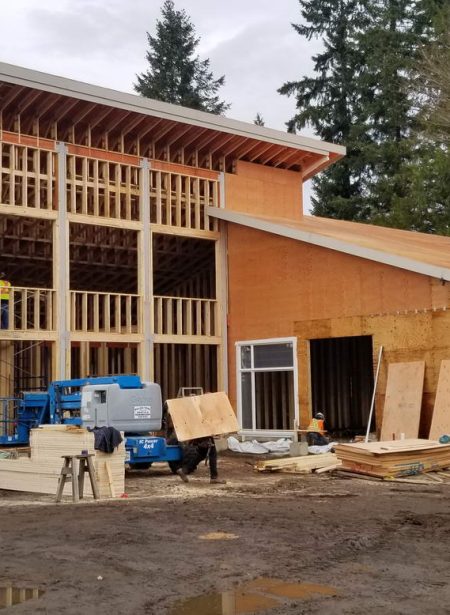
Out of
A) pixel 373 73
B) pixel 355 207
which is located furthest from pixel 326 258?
pixel 373 73

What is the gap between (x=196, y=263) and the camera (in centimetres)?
2505

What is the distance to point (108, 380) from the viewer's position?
15.7 meters

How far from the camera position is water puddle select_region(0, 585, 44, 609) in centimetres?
680

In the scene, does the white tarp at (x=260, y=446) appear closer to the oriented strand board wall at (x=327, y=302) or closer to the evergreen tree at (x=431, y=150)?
the oriented strand board wall at (x=327, y=302)

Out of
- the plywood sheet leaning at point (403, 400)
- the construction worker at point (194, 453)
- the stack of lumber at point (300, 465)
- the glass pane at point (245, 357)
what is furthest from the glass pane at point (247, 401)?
the construction worker at point (194, 453)

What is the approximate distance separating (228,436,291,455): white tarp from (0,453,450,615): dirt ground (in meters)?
6.37

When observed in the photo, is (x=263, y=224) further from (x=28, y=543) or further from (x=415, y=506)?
(x=28, y=543)

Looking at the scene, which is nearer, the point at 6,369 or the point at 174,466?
the point at 174,466

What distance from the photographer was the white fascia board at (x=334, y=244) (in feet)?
58.7

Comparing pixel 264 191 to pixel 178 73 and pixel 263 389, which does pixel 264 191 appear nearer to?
pixel 263 389

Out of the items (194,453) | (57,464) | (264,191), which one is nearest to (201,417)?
(194,453)

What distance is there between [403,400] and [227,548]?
32.8ft

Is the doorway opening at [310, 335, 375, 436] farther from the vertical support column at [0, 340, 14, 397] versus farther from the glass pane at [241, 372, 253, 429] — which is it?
the vertical support column at [0, 340, 14, 397]

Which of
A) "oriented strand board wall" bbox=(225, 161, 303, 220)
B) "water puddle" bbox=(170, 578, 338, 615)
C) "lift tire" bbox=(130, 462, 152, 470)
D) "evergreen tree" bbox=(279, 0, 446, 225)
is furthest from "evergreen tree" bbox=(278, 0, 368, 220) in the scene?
"water puddle" bbox=(170, 578, 338, 615)
